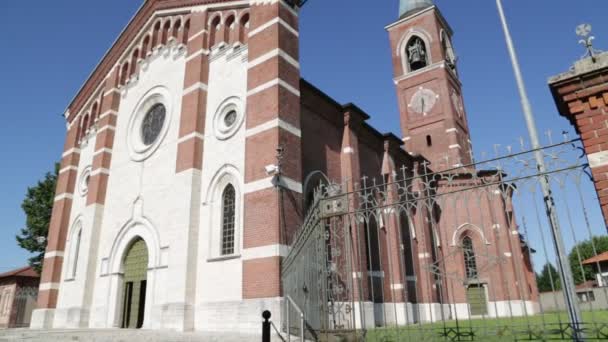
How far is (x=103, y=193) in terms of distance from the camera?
1730 centimetres

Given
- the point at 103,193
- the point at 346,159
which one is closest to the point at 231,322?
the point at 346,159

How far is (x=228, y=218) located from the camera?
505 inches

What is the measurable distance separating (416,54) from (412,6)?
17.1ft

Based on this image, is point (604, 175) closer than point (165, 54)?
Yes

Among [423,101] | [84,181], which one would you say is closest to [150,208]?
[84,181]

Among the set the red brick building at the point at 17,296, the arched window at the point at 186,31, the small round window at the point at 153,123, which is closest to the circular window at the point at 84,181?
the small round window at the point at 153,123

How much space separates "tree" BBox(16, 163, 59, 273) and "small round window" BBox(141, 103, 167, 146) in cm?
1329

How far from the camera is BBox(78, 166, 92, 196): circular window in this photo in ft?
62.0

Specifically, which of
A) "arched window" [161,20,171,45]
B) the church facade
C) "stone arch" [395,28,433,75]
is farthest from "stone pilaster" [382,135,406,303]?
"stone arch" [395,28,433,75]

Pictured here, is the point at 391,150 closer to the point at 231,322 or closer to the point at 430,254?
the point at 430,254

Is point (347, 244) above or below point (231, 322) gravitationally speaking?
above

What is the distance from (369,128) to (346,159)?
3199 millimetres

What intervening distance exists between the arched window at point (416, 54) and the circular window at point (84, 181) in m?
23.2

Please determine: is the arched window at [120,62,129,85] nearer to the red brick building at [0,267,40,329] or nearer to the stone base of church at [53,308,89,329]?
the stone base of church at [53,308,89,329]
